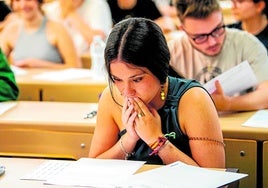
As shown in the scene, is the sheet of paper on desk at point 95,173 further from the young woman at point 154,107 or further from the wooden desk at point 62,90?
the wooden desk at point 62,90

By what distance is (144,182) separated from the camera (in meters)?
1.50

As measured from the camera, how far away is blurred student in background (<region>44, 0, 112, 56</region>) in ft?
13.4

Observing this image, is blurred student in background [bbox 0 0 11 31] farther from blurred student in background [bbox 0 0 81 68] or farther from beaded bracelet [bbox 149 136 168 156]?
beaded bracelet [bbox 149 136 168 156]

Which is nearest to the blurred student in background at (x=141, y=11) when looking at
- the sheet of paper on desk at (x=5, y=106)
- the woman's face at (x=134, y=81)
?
the sheet of paper on desk at (x=5, y=106)

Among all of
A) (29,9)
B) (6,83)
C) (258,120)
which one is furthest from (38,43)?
(258,120)

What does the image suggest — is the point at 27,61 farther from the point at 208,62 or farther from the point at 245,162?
the point at 245,162

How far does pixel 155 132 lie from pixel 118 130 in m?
0.19

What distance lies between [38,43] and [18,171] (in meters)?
2.15

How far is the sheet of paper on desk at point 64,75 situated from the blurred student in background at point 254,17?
87 cm

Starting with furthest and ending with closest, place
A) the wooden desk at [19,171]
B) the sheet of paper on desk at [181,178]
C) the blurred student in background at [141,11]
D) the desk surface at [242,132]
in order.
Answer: the blurred student in background at [141,11]
the desk surface at [242,132]
the wooden desk at [19,171]
the sheet of paper on desk at [181,178]

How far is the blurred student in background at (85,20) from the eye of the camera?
408 cm

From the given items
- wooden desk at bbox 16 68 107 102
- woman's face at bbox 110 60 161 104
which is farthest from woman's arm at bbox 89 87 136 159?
wooden desk at bbox 16 68 107 102

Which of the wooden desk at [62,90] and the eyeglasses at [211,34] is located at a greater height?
the eyeglasses at [211,34]

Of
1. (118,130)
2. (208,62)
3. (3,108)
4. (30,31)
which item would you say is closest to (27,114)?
(3,108)
